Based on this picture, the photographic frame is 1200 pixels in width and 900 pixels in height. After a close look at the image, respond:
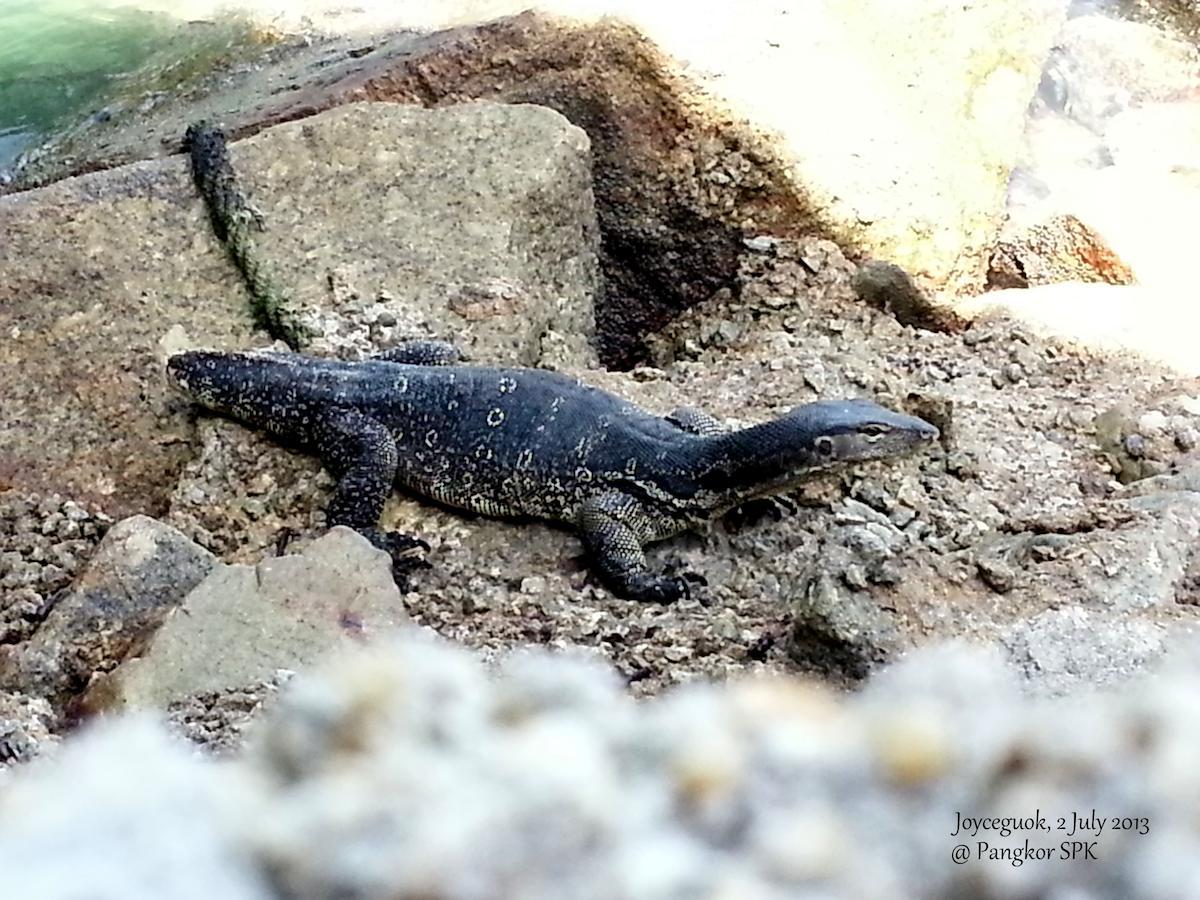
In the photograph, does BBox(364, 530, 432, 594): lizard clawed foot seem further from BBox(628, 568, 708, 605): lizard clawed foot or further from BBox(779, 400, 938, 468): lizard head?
BBox(779, 400, 938, 468): lizard head

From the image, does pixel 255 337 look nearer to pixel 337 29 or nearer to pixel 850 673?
pixel 850 673

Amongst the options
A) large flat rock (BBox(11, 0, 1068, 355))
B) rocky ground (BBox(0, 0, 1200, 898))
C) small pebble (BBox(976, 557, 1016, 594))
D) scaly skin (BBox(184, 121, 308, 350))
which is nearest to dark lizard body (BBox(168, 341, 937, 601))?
rocky ground (BBox(0, 0, 1200, 898))

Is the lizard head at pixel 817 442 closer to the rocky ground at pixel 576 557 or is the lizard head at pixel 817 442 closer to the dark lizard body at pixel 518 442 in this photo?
the dark lizard body at pixel 518 442

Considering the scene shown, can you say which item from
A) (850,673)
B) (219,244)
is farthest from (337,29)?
(850,673)

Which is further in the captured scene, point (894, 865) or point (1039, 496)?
point (1039, 496)

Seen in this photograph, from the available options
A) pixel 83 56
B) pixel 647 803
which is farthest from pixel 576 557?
pixel 83 56

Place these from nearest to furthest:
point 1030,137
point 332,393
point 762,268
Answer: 1. point 332,393
2. point 762,268
3. point 1030,137
